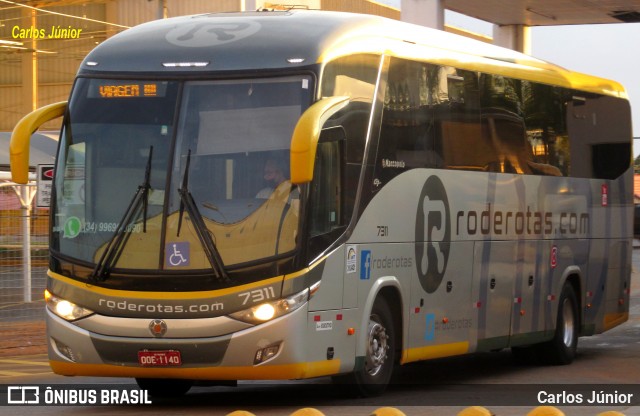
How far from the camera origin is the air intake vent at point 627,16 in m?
30.9

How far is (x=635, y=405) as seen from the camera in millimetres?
12359

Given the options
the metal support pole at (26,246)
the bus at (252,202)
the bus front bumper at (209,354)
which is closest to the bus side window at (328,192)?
the bus at (252,202)

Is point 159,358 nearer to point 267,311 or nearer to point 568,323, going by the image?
point 267,311

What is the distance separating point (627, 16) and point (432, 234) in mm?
19036

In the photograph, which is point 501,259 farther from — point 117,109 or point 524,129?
point 117,109

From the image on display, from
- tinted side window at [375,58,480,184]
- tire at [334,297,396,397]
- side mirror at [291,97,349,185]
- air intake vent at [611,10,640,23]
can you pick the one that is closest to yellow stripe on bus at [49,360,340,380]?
tire at [334,297,396,397]

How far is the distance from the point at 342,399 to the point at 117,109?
3378 mm

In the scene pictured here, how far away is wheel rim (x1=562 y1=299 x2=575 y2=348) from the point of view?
17750 mm

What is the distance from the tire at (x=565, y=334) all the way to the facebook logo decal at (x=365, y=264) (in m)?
5.55

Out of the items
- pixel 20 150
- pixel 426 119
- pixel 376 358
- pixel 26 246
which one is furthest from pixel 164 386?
pixel 26 246

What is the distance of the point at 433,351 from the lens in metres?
14.1

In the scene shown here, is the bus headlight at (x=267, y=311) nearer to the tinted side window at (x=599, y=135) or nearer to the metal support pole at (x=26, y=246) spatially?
the tinted side window at (x=599, y=135)

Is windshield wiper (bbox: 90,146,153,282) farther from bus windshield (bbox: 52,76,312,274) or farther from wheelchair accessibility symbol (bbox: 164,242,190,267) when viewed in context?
wheelchair accessibility symbol (bbox: 164,242,190,267)

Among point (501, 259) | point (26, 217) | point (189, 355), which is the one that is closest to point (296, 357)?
point (189, 355)
